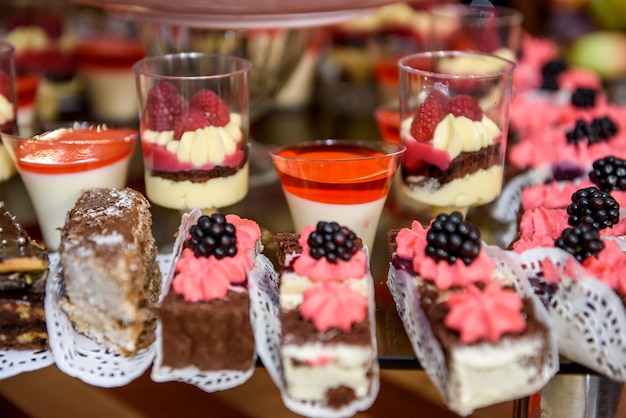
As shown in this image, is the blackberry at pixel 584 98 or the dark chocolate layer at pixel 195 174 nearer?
the dark chocolate layer at pixel 195 174

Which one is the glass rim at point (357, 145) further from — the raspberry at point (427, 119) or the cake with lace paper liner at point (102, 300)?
the cake with lace paper liner at point (102, 300)

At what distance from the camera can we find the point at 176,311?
4.14ft

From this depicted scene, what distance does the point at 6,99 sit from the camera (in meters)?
1.84

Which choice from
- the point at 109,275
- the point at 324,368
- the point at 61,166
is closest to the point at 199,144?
the point at 61,166

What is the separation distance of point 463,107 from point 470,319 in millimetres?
644

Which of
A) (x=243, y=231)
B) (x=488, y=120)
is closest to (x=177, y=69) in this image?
(x=243, y=231)

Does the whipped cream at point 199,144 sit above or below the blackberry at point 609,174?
above

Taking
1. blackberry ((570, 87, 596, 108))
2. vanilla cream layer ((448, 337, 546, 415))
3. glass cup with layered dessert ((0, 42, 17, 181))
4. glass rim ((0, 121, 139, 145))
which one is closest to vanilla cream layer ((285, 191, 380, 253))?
glass rim ((0, 121, 139, 145))

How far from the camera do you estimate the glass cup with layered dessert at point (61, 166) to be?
1700 mm

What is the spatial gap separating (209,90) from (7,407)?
3.51 feet

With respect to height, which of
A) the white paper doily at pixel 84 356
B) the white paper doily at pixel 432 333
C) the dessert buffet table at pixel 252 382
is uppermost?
the white paper doily at pixel 432 333

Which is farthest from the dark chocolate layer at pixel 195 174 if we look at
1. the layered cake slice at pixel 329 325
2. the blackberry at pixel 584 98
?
the blackberry at pixel 584 98

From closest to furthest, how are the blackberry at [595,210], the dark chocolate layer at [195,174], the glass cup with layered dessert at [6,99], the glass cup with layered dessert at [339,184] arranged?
the blackberry at [595,210] < the glass cup with layered dessert at [339,184] < the dark chocolate layer at [195,174] < the glass cup with layered dessert at [6,99]

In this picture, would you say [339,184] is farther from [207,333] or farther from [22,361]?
[22,361]
